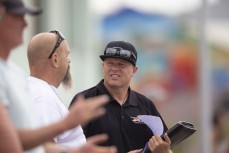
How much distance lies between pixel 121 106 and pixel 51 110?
58.4 inches

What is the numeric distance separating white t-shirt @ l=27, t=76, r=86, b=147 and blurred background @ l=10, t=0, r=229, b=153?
11.2 m

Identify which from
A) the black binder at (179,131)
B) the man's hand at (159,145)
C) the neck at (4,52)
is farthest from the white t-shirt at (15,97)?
the man's hand at (159,145)

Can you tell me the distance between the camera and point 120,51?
A: 661 centimetres

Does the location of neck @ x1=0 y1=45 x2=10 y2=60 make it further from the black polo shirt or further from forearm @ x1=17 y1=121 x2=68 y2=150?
the black polo shirt

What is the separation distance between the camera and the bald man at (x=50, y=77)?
517cm

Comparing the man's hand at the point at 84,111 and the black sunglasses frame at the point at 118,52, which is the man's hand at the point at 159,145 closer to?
the black sunglasses frame at the point at 118,52

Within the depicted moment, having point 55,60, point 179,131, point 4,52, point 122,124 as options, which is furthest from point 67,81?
point 4,52

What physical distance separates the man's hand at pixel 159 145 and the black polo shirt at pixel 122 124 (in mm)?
345

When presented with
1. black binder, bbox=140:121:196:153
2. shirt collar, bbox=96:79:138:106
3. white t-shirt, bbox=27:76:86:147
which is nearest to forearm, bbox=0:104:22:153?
white t-shirt, bbox=27:76:86:147

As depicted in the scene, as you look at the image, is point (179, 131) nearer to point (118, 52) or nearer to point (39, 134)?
point (118, 52)

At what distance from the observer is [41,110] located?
5.11 meters

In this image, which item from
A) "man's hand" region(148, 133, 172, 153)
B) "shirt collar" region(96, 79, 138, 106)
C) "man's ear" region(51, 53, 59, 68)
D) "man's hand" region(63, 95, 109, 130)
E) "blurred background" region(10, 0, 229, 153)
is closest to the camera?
"man's hand" region(63, 95, 109, 130)

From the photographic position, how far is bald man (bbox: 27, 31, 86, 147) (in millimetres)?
5172

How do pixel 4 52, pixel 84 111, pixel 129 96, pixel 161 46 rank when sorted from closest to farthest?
1. pixel 84 111
2. pixel 4 52
3. pixel 129 96
4. pixel 161 46
